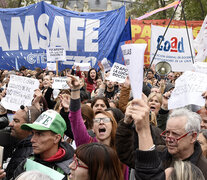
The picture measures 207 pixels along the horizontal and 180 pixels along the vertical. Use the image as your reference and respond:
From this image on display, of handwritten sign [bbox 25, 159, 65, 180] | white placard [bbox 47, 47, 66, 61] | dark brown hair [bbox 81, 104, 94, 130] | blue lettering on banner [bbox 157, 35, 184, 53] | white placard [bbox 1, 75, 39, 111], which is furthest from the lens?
blue lettering on banner [bbox 157, 35, 184, 53]

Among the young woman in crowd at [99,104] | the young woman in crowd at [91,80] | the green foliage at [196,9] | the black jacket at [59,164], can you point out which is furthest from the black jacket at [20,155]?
the green foliage at [196,9]

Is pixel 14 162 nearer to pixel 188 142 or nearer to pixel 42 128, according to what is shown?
pixel 42 128

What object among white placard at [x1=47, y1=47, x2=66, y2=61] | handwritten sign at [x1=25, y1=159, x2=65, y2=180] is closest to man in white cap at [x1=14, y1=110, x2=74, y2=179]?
handwritten sign at [x1=25, y1=159, x2=65, y2=180]

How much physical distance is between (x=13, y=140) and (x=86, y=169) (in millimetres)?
1457

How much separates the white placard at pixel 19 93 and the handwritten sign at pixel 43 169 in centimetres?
190

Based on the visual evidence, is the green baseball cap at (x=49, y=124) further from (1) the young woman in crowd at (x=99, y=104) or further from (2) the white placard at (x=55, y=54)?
(2) the white placard at (x=55, y=54)

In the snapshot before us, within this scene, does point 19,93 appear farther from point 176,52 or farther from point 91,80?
point 176,52

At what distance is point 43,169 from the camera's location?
2.57 metres

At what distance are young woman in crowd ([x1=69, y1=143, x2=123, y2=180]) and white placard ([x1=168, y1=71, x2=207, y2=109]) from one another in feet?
4.80

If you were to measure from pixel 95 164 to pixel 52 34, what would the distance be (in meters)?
10.5

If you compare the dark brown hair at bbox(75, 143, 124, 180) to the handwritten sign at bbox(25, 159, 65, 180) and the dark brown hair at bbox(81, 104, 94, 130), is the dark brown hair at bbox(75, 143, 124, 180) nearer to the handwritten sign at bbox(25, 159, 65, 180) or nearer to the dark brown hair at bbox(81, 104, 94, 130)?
the handwritten sign at bbox(25, 159, 65, 180)

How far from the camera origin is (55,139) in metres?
2.98

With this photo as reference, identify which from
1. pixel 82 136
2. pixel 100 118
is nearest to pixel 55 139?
pixel 82 136

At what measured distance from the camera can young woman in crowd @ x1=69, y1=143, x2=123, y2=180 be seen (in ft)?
7.54
